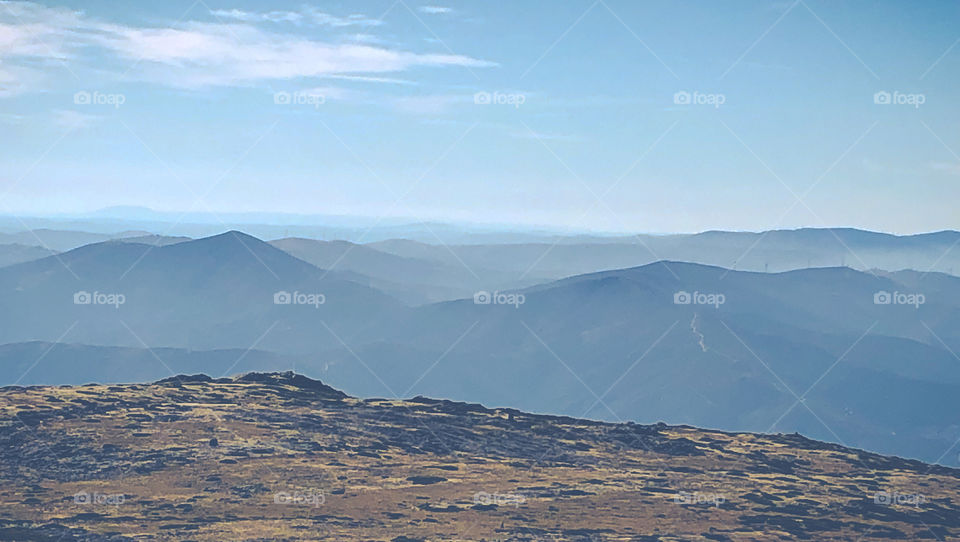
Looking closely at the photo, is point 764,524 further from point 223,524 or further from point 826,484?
point 223,524

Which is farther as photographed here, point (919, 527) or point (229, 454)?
point (229, 454)

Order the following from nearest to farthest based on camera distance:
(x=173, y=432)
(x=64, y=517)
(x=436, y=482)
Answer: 1. (x=64, y=517)
2. (x=436, y=482)
3. (x=173, y=432)

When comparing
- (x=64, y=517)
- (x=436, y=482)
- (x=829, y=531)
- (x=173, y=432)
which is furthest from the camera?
(x=173, y=432)

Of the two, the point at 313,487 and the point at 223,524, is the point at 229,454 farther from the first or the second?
the point at 223,524

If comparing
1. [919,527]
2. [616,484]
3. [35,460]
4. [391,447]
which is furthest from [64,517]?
[919,527]

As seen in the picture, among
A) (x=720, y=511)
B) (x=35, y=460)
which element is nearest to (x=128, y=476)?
(x=35, y=460)

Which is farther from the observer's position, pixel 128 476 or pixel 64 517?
pixel 128 476
